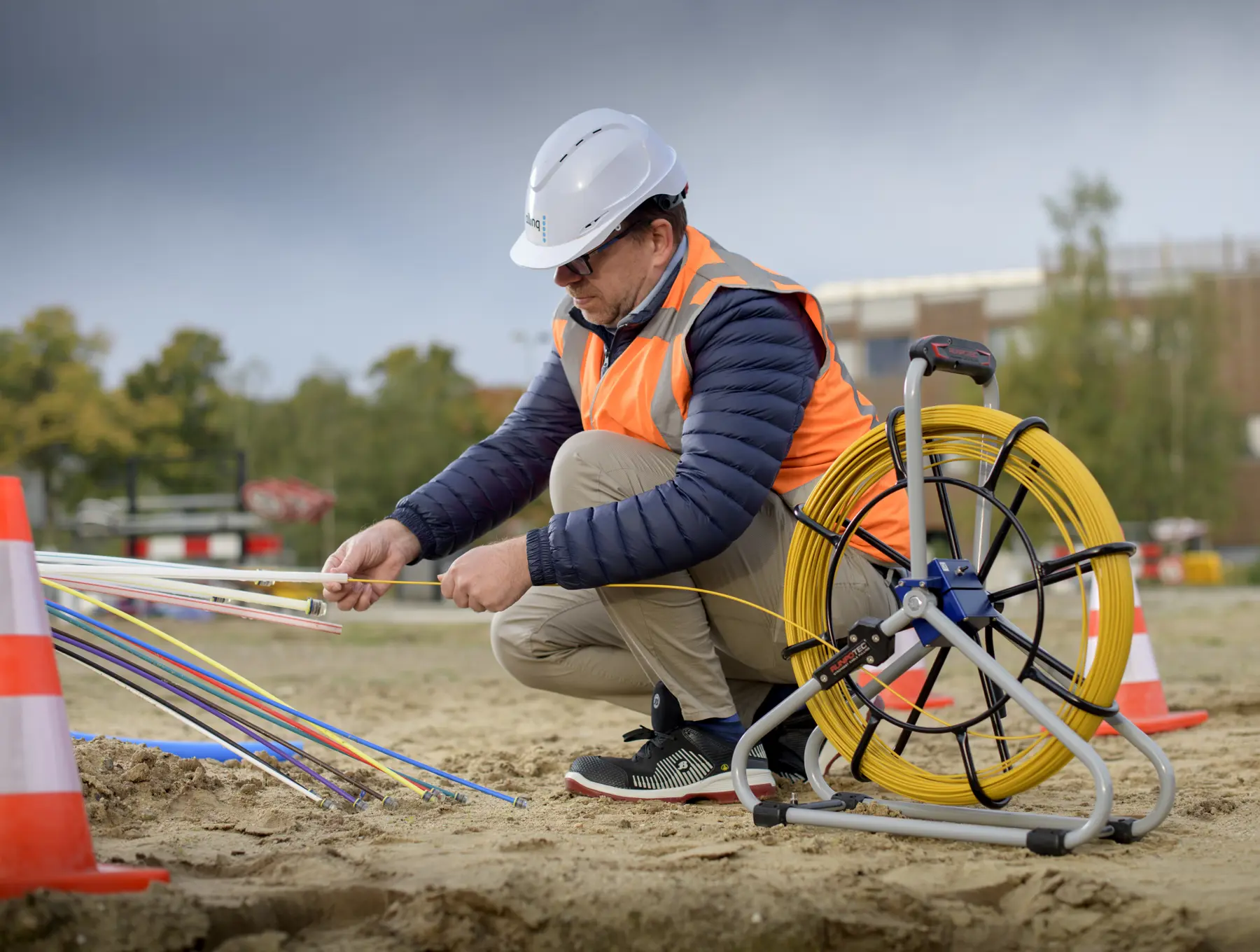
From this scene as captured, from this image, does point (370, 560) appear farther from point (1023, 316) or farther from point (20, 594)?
point (1023, 316)

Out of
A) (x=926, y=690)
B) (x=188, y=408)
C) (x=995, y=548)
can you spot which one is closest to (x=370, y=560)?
(x=926, y=690)

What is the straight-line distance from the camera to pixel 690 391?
115 inches

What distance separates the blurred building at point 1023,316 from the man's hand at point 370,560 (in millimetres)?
31279

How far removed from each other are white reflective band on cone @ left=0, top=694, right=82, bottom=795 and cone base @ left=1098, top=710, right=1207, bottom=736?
335 centimetres

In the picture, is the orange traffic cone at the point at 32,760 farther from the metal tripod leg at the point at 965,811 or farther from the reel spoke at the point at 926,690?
the reel spoke at the point at 926,690

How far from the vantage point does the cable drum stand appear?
229cm

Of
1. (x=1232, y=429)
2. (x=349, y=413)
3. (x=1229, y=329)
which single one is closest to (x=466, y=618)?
(x=349, y=413)

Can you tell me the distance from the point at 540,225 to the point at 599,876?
1587 mm

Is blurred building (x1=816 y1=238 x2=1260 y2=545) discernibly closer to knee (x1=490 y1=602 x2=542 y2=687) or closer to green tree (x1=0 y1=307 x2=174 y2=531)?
green tree (x1=0 y1=307 x2=174 y2=531)

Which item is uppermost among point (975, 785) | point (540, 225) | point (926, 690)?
point (540, 225)

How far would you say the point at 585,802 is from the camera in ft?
9.32

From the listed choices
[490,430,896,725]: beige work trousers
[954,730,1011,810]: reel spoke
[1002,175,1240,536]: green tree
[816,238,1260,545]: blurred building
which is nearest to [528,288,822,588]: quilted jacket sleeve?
[490,430,896,725]: beige work trousers

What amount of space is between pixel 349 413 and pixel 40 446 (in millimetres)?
6110

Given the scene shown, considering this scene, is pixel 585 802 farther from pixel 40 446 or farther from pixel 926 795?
pixel 40 446
